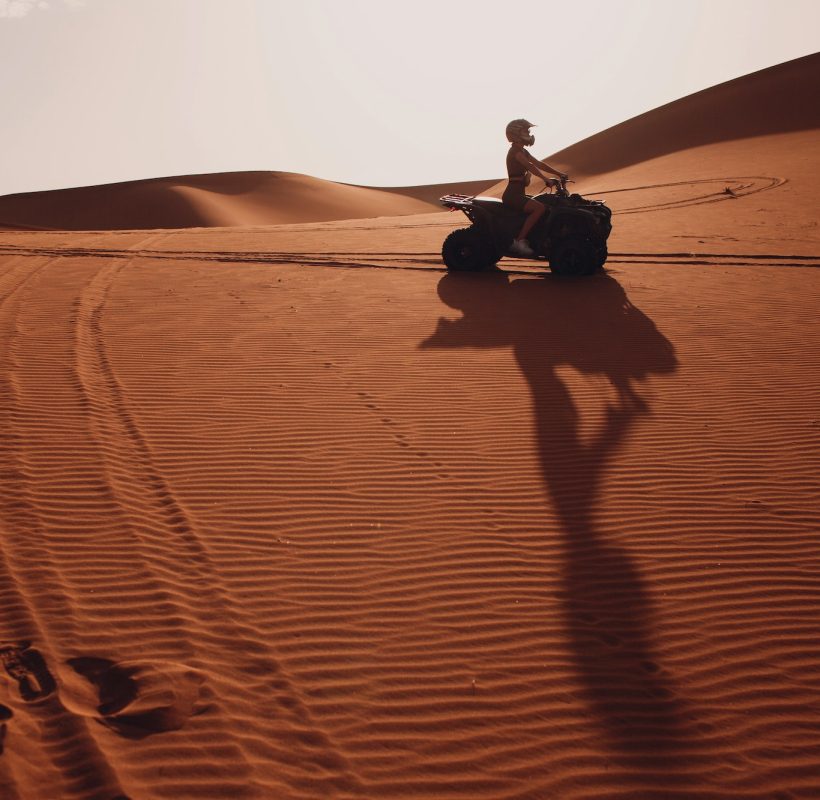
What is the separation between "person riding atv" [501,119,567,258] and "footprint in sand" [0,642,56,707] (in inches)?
310

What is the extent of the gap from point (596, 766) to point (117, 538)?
118 inches

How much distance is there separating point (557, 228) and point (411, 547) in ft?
25.1

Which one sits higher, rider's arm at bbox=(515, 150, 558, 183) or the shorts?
rider's arm at bbox=(515, 150, 558, 183)

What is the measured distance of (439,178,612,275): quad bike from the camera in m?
11.1

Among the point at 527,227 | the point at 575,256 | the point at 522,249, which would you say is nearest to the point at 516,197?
the point at 527,227

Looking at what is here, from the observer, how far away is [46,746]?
10.2ft

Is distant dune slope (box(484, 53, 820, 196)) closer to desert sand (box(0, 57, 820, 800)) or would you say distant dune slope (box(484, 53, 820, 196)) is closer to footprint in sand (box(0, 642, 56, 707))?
desert sand (box(0, 57, 820, 800))

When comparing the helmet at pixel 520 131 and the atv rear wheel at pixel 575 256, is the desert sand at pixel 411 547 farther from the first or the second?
the helmet at pixel 520 131

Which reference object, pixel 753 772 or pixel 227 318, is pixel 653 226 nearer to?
pixel 227 318

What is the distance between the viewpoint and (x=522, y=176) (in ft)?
35.0

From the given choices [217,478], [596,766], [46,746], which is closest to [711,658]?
[596,766]

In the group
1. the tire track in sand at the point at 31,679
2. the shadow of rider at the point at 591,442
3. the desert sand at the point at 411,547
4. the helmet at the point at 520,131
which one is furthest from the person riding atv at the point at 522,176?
the tire track in sand at the point at 31,679

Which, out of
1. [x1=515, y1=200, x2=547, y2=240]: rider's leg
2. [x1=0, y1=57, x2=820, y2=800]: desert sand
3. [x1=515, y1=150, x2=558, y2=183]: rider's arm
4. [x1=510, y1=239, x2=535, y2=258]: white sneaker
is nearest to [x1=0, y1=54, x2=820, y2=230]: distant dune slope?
[x1=510, y1=239, x2=535, y2=258]: white sneaker

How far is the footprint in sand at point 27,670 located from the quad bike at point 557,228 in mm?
8646
